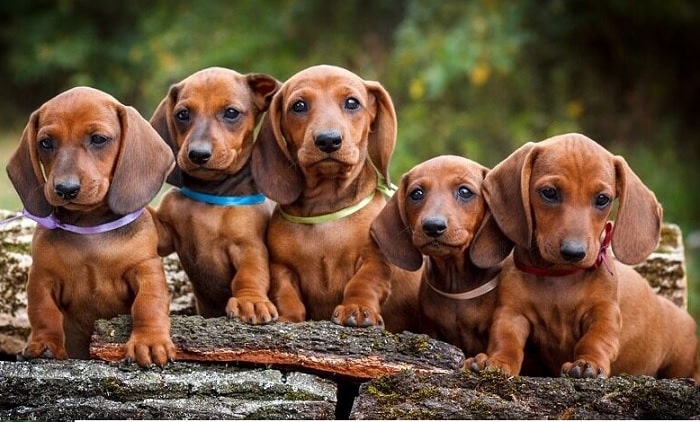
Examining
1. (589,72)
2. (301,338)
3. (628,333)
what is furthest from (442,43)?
(301,338)

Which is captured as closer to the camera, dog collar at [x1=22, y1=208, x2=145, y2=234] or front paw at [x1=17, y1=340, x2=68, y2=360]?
front paw at [x1=17, y1=340, x2=68, y2=360]

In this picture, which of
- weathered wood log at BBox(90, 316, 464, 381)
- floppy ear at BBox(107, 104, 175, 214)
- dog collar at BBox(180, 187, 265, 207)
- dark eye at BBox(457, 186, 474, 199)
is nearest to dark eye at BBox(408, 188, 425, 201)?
dark eye at BBox(457, 186, 474, 199)

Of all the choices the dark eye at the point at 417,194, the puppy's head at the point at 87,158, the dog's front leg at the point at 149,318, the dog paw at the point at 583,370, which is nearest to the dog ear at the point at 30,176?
the puppy's head at the point at 87,158

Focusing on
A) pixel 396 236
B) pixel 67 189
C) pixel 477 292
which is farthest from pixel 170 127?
pixel 477 292

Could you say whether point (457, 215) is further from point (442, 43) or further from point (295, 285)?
point (442, 43)

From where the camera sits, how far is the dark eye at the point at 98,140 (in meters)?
4.77

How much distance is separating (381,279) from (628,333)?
1178mm

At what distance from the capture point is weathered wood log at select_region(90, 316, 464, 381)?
15.2 feet

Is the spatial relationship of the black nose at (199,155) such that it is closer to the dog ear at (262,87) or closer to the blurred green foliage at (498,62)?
the dog ear at (262,87)

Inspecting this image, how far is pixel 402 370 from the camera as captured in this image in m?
4.55

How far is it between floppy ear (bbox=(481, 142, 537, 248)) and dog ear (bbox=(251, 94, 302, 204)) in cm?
86

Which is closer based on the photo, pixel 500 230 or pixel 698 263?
pixel 500 230

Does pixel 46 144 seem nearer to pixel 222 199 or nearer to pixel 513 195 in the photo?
pixel 222 199

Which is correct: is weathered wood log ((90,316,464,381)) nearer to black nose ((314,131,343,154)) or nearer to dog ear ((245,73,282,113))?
black nose ((314,131,343,154))
